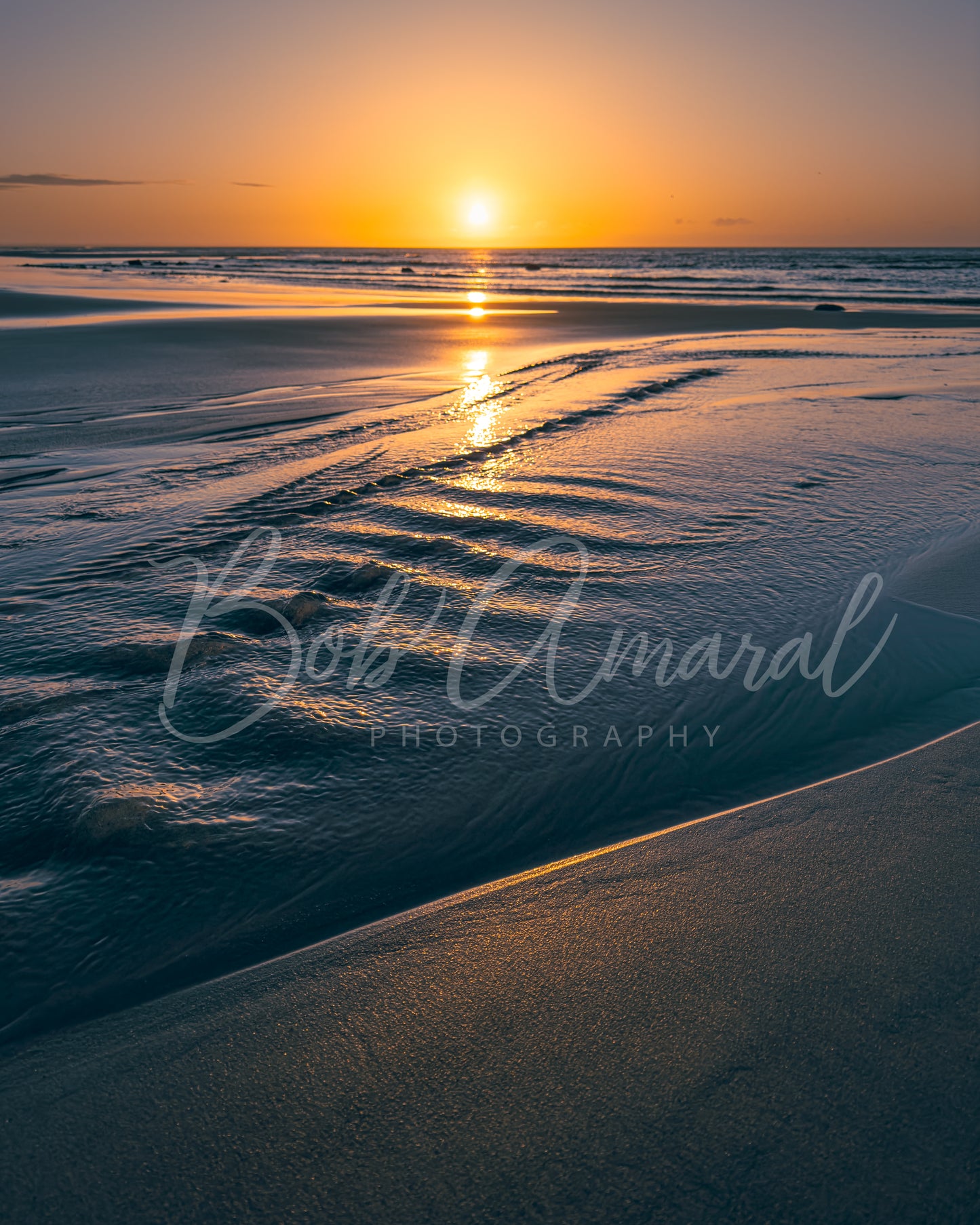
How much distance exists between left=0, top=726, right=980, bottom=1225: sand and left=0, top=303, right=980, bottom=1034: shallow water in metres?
0.22

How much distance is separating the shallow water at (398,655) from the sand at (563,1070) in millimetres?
222

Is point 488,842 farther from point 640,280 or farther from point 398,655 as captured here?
point 640,280

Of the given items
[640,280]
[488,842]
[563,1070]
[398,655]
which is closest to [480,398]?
[398,655]

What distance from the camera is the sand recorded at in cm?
143

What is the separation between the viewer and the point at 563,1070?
165 cm

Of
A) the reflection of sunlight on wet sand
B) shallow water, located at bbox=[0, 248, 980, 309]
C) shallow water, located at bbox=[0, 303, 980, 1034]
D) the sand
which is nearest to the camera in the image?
the sand

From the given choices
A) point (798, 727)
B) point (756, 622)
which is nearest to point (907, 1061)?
point (798, 727)

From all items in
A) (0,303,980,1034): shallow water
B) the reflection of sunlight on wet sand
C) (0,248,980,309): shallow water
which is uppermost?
(0,248,980,309): shallow water

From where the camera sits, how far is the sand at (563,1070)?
143 cm

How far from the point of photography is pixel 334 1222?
1385mm

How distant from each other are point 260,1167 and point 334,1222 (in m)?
0.18

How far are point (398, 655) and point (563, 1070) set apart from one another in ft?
6.69

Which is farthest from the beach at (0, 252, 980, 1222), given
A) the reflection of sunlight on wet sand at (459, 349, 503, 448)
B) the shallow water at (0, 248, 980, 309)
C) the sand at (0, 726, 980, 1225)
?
the shallow water at (0, 248, 980, 309)

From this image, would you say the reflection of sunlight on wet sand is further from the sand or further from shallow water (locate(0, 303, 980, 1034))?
the sand
